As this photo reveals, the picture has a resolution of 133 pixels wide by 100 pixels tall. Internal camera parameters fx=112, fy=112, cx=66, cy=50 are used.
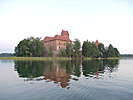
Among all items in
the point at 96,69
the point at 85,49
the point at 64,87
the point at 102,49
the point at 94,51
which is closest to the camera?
the point at 64,87

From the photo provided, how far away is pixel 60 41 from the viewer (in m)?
109

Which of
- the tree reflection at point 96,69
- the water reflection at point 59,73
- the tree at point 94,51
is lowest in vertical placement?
the tree reflection at point 96,69

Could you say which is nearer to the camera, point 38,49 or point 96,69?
point 96,69

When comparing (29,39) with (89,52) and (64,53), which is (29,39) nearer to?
(64,53)

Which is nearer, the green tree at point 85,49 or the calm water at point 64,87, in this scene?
the calm water at point 64,87

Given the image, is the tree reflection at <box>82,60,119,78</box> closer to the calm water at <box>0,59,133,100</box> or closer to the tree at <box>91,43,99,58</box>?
the calm water at <box>0,59,133,100</box>

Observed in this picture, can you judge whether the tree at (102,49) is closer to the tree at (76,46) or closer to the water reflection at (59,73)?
the tree at (76,46)

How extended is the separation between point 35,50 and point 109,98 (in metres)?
84.3

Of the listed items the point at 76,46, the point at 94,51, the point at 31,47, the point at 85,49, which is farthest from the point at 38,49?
the point at 94,51

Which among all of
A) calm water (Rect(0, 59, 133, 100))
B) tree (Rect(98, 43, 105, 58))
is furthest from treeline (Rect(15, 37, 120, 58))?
→ calm water (Rect(0, 59, 133, 100))

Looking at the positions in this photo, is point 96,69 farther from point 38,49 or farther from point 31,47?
point 31,47

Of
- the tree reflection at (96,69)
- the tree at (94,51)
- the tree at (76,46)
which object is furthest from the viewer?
the tree at (94,51)

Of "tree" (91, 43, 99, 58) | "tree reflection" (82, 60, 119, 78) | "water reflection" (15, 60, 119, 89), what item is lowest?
"tree reflection" (82, 60, 119, 78)

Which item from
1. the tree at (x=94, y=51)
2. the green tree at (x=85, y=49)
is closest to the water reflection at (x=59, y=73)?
the green tree at (x=85, y=49)
